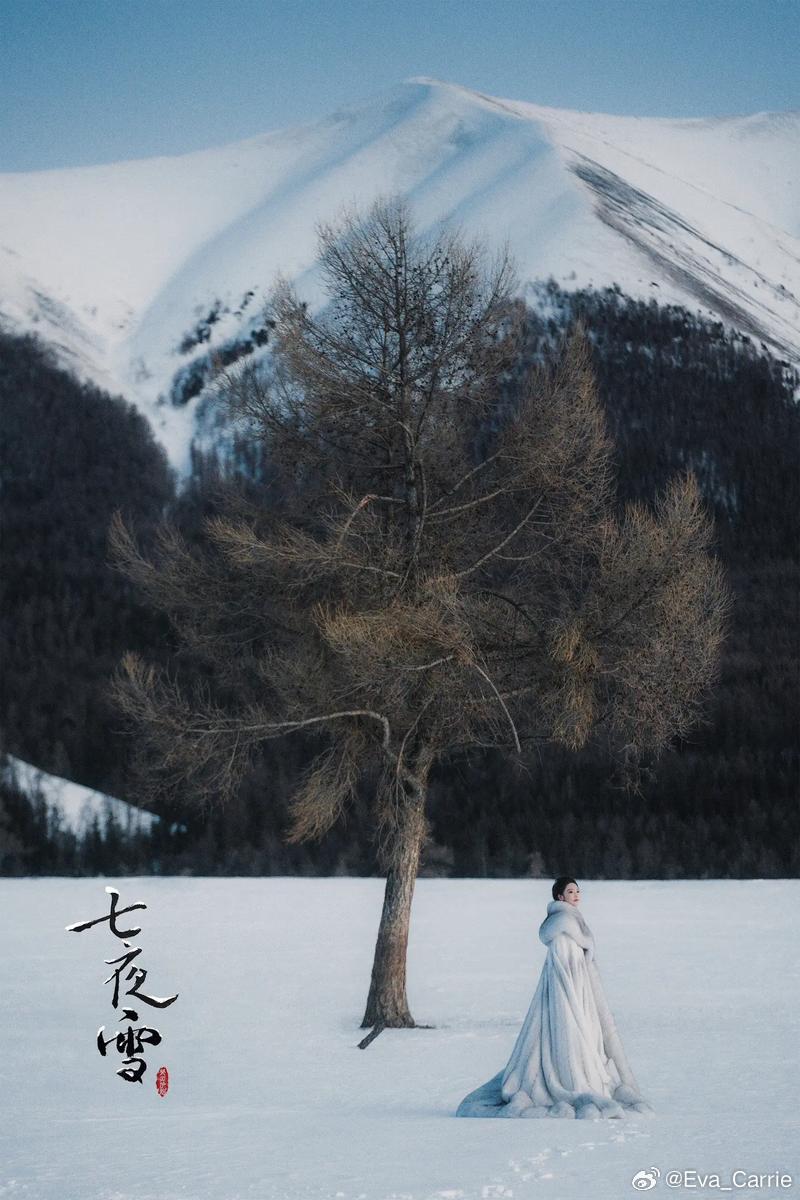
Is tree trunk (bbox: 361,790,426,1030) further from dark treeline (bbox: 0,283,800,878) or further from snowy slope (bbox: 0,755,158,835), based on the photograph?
snowy slope (bbox: 0,755,158,835)

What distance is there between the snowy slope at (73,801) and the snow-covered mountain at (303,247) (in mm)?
57970

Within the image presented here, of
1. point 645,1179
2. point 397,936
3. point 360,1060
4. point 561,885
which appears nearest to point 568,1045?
point 561,885

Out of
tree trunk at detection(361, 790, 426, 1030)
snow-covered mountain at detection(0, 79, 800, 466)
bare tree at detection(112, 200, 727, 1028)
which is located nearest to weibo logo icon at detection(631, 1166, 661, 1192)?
bare tree at detection(112, 200, 727, 1028)

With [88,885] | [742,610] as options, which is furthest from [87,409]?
[88,885]

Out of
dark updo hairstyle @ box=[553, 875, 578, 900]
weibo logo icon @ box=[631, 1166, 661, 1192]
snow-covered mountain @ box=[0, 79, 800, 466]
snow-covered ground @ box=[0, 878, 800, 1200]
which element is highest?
snow-covered mountain @ box=[0, 79, 800, 466]

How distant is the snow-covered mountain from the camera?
141750mm

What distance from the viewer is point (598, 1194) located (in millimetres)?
8203

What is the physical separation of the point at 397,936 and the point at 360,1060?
2330mm

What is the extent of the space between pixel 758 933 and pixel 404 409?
13.7m

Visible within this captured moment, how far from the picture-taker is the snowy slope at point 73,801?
83.2m

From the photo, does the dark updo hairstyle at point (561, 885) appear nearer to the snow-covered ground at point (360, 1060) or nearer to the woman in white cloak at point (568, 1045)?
the woman in white cloak at point (568, 1045)

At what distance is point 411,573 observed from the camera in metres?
17.3

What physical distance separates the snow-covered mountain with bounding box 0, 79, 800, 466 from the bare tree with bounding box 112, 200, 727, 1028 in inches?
4302

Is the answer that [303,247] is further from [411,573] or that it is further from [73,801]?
[411,573]
